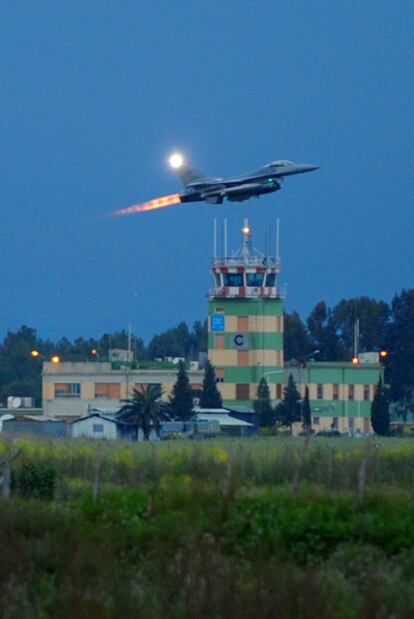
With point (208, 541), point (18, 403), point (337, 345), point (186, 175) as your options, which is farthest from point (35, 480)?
point (337, 345)

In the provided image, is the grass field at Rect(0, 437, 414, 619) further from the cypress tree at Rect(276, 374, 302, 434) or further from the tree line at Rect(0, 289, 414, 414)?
the tree line at Rect(0, 289, 414, 414)

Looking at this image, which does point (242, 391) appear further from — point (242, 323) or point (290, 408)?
point (290, 408)

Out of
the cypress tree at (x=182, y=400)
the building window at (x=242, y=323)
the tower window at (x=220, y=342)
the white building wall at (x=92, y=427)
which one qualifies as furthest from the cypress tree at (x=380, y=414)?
the white building wall at (x=92, y=427)

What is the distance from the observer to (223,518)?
22.0 meters

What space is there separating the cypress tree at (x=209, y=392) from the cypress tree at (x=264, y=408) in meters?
2.19

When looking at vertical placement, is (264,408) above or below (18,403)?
below

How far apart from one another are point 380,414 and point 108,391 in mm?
15598

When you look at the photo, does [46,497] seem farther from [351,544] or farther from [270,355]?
[270,355]

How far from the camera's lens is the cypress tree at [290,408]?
75062mm

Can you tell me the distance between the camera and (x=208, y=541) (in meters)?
18.6

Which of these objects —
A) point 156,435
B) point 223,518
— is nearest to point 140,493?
point 223,518

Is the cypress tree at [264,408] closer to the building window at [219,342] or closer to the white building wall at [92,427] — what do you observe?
the building window at [219,342]

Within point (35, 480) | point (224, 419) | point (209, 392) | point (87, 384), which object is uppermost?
point (87, 384)

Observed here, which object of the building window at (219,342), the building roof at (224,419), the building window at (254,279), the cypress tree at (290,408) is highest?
the building window at (254,279)
